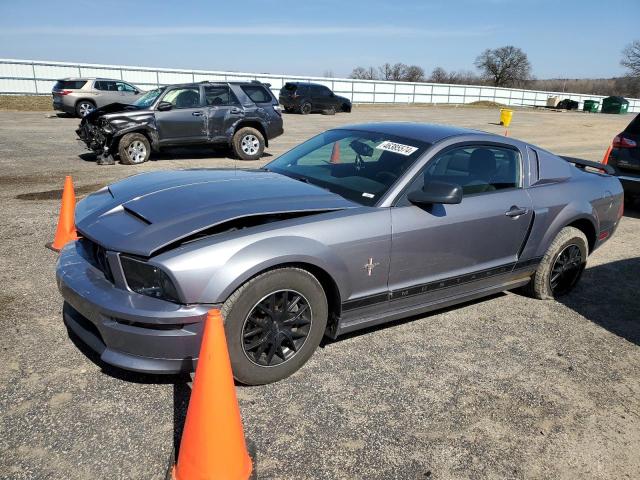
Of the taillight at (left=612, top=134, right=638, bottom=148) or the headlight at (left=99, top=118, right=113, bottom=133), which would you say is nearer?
the taillight at (left=612, top=134, right=638, bottom=148)

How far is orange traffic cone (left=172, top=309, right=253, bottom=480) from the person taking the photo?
7.25 feet

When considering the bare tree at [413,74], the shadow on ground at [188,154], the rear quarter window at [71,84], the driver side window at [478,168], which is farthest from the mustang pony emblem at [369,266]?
the bare tree at [413,74]

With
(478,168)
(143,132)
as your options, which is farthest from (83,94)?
(478,168)

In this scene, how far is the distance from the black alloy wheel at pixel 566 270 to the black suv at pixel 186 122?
8.49 m

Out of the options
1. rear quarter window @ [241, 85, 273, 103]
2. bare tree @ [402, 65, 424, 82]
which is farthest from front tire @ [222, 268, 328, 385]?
bare tree @ [402, 65, 424, 82]

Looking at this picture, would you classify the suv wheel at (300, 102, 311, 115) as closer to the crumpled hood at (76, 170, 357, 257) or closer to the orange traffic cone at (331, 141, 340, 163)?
the orange traffic cone at (331, 141, 340, 163)

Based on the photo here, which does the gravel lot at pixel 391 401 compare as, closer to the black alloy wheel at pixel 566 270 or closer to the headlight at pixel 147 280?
the black alloy wheel at pixel 566 270

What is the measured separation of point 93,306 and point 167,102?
9.06 metres

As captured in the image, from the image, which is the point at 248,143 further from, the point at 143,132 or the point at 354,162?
the point at 354,162

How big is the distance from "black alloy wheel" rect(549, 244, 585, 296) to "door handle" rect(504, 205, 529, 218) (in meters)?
0.79

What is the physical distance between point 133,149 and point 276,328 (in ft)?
29.8

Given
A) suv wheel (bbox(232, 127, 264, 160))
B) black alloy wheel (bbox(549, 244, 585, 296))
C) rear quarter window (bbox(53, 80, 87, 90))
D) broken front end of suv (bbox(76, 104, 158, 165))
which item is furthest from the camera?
rear quarter window (bbox(53, 80, 87, 90))

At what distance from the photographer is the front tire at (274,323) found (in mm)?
2775

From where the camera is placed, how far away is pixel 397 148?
3.81 m
